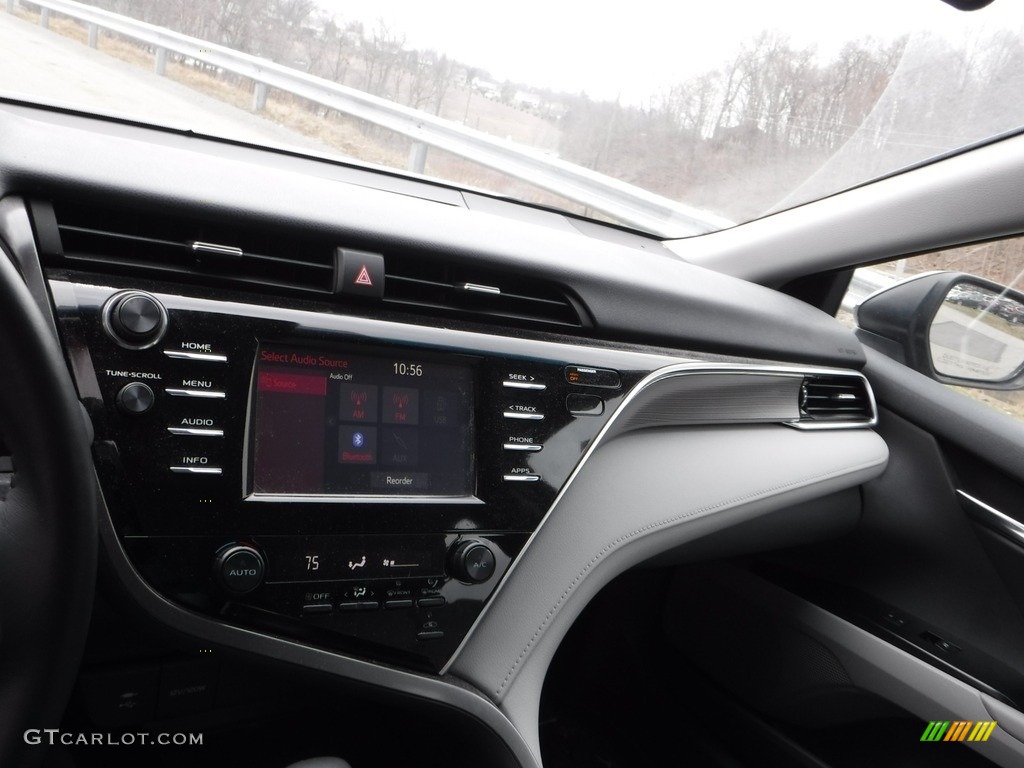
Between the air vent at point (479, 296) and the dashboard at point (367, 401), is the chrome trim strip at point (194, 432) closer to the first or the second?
the dashboard at point (367, 401)

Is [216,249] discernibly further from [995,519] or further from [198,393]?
[995,519]

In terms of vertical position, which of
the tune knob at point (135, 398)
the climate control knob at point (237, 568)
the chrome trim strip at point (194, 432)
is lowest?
the climate control knob at point (237, 568)

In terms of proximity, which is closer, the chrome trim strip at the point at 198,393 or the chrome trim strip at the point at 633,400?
the chrome trim strip at the point at 198,393

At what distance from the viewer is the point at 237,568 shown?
4.17ft

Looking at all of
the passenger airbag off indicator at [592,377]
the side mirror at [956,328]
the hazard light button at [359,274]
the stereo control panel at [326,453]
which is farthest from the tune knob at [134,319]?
the side mirror at [956,328]

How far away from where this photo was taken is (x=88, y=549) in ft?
2.95

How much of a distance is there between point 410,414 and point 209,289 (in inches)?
14.7

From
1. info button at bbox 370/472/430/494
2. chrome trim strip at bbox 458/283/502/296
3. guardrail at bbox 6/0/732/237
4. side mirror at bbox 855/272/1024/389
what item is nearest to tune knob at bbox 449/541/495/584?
info button at bbox 370/472/430/494

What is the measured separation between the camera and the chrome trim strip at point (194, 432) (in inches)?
48.3

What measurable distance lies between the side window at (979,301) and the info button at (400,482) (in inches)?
52.2

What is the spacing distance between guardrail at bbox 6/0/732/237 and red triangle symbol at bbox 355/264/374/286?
602mm

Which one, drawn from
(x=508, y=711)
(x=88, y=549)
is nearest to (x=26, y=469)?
(x=88, y=549)

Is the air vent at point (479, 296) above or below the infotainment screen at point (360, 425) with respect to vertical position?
above

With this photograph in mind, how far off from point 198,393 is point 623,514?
2.81ft
